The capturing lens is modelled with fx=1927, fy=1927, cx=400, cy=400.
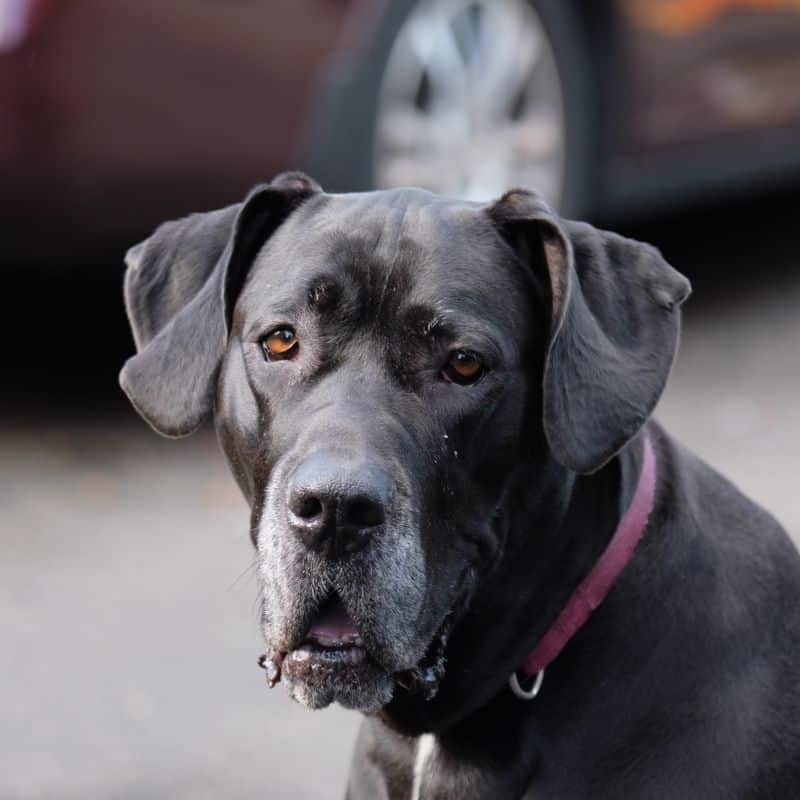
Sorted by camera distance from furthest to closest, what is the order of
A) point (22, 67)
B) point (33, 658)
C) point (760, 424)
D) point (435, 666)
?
1. point (760, 424)
2. point (22, 67)
3. point (33, 658)
4. point (435, 666)

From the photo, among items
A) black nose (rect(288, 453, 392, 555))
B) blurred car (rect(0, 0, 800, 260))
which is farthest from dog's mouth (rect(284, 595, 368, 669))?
blurred car (rect(0, 0, 800, 260))

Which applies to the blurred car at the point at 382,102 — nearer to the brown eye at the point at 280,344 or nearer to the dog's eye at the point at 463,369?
the brown eye at the point at 280,344

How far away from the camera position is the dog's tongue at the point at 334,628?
324cm

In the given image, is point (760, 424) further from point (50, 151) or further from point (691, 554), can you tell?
point (691, 554)

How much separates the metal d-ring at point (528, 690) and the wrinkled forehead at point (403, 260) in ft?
2.07

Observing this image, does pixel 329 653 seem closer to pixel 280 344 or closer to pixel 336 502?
pixel 336 502

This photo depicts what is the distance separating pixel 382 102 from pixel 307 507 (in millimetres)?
3752

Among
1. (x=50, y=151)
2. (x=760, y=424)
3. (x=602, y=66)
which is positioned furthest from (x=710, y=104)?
(x=50, y=151)

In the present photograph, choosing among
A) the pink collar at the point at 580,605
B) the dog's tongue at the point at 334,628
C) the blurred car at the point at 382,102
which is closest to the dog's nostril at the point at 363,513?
the dog's tongue at the point at 334,628

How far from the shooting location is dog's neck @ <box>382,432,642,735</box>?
11.2ft

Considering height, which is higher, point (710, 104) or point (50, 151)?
point (50, 151)

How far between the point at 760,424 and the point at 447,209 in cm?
398

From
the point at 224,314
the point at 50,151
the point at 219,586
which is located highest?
the point at 224,314

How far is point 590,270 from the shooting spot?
3.46 meters
